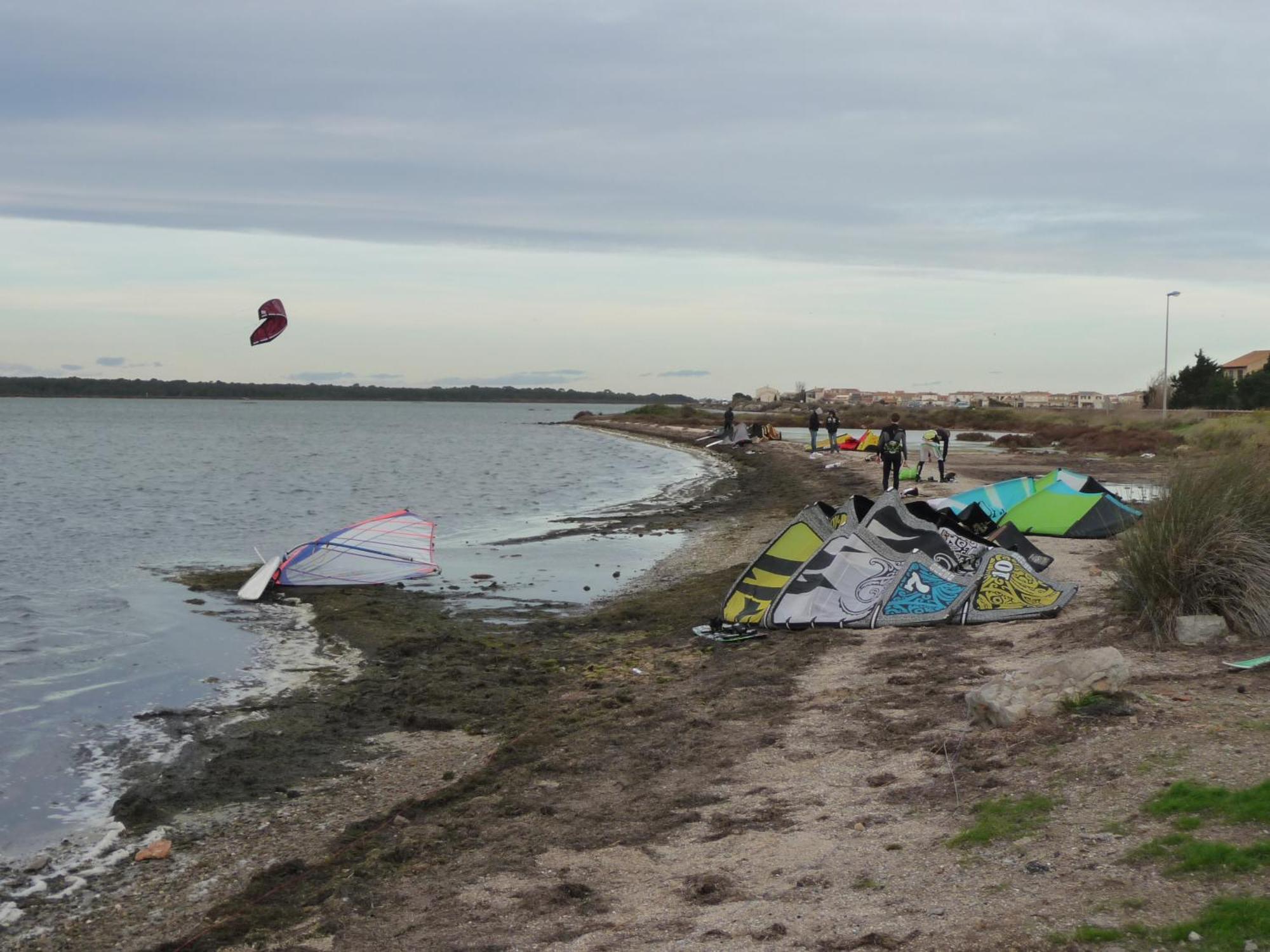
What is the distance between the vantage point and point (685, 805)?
7207 millimetres

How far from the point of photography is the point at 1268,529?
9.52 meters

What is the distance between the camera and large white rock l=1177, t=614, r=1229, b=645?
888 centimetres

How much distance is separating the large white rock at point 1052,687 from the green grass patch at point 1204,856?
6.93 ft

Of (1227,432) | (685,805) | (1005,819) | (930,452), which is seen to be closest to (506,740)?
(685,805)

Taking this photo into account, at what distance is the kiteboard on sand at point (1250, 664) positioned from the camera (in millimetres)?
7961

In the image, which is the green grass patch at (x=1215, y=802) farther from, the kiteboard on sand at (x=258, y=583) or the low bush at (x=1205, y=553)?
the kiteboard on sand at (x=258, y=583)

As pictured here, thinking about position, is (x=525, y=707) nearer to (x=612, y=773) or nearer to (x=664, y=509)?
(x=612, y=773)

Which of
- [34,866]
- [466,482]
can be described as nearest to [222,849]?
[34,866]

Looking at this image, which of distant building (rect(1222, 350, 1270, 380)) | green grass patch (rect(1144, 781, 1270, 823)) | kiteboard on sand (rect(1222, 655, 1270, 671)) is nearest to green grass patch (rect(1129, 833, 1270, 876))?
green grass patch (rect(1144, 781, 1270, 823))

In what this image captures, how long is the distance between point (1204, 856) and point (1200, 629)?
4.49 m

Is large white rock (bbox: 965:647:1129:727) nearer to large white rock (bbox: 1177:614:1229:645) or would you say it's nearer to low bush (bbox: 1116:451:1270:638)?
large white rock (bbox: 1177:614:1229:645)

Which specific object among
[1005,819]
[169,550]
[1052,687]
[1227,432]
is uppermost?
[1227,432]

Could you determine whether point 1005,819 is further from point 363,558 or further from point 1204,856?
point 363,558

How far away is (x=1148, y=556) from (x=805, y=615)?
3.77 meters
